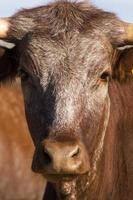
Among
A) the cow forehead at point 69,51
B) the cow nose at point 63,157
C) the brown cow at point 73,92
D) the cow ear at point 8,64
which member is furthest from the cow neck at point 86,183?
the cow ear at point 8,64

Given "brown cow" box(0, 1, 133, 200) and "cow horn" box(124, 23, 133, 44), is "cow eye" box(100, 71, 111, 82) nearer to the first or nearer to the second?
"brown cow" box(0, 1, 133, 200)

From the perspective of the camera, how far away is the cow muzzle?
20.6 feet

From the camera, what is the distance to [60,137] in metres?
6.40

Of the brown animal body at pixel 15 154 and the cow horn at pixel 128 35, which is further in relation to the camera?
the brown animal body at pixel 15 154

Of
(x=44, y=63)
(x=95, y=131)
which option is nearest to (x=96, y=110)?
(x=95, y=131)

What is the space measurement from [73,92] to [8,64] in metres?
1.15

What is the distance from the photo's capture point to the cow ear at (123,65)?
751 centimetres

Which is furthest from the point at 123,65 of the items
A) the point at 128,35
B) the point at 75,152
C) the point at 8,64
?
the point at 75,152

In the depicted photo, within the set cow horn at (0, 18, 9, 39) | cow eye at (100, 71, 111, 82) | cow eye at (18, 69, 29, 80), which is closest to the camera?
cow eye at (100, 71, 111, 82)

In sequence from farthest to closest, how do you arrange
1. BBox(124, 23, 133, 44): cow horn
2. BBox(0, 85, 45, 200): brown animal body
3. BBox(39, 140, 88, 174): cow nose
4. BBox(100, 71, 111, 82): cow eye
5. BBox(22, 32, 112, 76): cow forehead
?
BBox(0, 85, 45, 200): brown animal body → BBox(124, 23, 133, 44): cow horn → BBox(100, 71, 111, 82): cow eye → BBox(22, 32, 112, 76): cow forehead → BBox(39, 140, 88, 174): cow nose

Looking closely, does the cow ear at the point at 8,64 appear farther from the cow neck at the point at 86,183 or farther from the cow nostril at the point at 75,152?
the cow nostril at the point at 75,152

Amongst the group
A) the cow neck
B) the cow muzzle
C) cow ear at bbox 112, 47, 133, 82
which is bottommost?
Result: the cow neck

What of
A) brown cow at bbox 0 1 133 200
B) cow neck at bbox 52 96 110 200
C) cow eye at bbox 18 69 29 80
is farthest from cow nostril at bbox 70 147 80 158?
cow eye at bbox 18 69 29 80

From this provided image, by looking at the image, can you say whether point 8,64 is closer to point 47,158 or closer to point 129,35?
point 129,35
